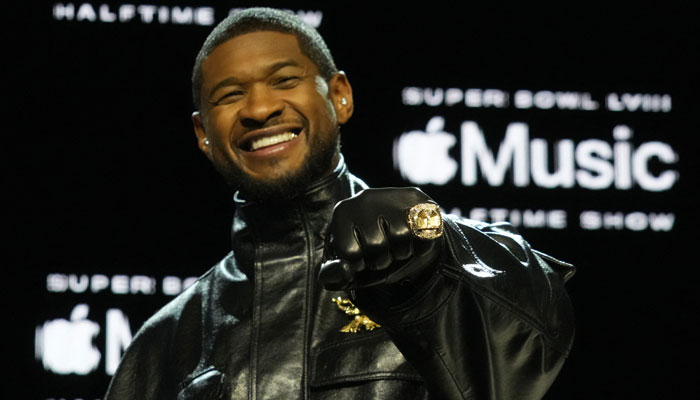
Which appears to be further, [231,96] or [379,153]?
[379,153]

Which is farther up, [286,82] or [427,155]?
[286,82]

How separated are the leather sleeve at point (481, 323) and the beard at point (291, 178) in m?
0.35

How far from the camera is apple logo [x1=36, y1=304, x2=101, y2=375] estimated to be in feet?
9.95

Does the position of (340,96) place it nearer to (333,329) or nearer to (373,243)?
(333,329)

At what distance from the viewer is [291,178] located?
1938 millimetres

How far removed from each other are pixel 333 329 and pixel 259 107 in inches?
13.1

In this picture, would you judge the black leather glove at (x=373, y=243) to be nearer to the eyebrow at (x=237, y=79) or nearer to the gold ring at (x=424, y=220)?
the gold ring at (x=424, y=220)

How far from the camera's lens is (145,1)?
10.6 feet

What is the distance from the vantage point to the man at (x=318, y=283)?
4.72 ft

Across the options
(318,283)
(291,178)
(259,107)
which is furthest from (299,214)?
(318,283)

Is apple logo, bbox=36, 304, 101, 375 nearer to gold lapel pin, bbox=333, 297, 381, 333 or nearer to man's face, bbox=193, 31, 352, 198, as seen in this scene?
man's face, bbox=193, 31, 352, 198

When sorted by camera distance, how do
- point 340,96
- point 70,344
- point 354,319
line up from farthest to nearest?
point 70,344 → point 340,96 → point 354,319

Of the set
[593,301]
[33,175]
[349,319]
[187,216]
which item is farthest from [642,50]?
[349,319]

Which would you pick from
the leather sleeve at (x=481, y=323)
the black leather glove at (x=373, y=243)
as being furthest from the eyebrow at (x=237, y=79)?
the black leather glove at (x=373, y=243)
